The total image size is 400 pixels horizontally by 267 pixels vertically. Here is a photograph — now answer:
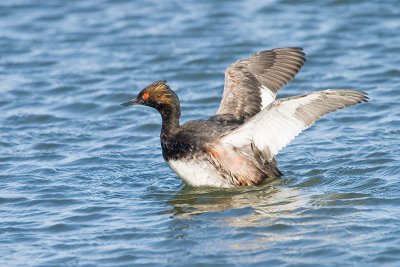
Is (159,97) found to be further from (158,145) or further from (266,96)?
(158,145)

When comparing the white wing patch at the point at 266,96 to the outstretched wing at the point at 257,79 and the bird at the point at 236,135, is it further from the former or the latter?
the bird at the point at 236,135

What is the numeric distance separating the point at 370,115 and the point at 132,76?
14.4 feet

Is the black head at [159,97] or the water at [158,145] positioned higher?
the black head at [159,97]

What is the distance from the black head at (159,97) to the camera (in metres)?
11.8

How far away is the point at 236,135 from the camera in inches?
443

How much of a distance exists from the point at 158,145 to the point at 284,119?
10.5 feet

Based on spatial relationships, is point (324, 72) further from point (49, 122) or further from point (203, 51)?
point (49, 122)

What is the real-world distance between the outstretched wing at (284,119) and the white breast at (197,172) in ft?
1.25

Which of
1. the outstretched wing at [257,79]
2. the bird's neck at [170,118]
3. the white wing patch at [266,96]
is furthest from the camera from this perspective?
the white wing patch at [266,96]

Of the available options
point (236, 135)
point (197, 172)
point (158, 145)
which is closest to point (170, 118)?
point (197, 172)

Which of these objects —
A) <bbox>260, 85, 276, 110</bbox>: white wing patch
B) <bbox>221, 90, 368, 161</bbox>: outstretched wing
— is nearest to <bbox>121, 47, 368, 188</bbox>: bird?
<bbox>221, 90, 368, 161</bbox>: outstretched wing

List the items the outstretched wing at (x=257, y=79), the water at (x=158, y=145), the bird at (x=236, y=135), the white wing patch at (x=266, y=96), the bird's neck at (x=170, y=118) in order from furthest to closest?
the white wing patch at (x=266, y=96)
the outstretched wing at (x=257, y=79)
the bird's neck at (x=170, y=118)
the bird at (x=236, y=135)
the water at (x=158, y=145)

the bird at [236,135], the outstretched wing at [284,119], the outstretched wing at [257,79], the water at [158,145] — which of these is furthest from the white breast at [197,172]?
the outstretched wing at [257,79]

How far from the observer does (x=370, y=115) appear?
1438 centimetres
